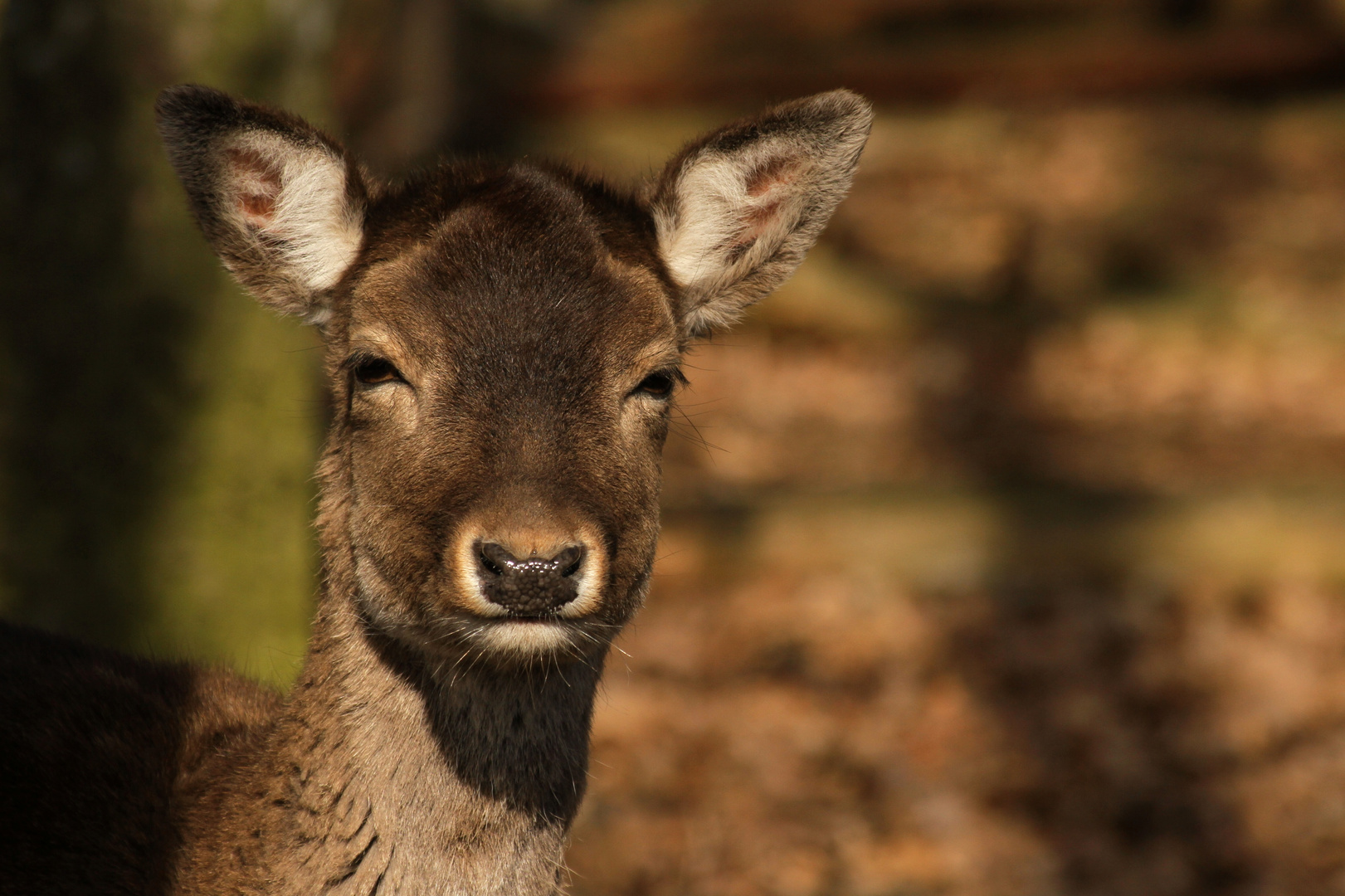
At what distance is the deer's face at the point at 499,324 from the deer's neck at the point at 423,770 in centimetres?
14

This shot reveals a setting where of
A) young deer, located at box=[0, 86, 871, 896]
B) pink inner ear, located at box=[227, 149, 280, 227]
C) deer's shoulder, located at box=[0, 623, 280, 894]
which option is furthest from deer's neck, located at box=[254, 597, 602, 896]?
pink inner ear, located at box=[227, 149, 280, 227]

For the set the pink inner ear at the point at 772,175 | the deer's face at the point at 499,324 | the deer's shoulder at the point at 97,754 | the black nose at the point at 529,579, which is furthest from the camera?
the pink inner ear at the point at 772,175

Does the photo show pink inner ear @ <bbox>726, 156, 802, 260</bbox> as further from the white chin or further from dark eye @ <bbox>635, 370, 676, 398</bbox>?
the white chin

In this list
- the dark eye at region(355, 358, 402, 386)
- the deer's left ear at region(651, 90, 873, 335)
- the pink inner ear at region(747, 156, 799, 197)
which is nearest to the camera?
the dark eye at region(355, 358, 402, 386)

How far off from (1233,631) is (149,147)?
5580mm

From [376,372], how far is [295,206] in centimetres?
60

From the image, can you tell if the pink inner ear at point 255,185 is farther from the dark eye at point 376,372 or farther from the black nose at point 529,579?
the black nose at point 529,579

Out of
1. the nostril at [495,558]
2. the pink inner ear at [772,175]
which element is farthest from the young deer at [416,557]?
the pink inner ear at [772,175]

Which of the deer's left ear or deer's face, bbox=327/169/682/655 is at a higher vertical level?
the deer's left ear

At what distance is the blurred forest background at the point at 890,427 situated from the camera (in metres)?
5.07

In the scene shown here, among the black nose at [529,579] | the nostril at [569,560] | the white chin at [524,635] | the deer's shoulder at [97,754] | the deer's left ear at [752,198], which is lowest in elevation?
the deer's shoulder at [97,754]

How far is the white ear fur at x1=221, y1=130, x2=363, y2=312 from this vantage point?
12.2 feet

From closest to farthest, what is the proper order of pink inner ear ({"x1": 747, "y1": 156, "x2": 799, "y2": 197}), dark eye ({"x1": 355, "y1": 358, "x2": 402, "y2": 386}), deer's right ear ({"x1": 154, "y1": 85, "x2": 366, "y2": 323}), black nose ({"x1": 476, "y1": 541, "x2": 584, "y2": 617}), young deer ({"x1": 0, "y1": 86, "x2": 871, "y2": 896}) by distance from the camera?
1. black nose ({"x1": 476, "y1": 541, "x2": 584, "y2": 617})
2. young deer ({"x1": 0, "y1": 86, "x2": 871, "y2": 896})
3. dark eye ({"x1": 355, "y1": 358, "x2": 402, "y2": 386})
4. deer's right ear ({"x1": 154, "y1": 85, "x2": 366, "y2": 323})
5. pink inner ear ({"x1": 747, "y1": 156, "x2": 799, "y2": 197})

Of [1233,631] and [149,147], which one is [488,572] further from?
[1233,631]
